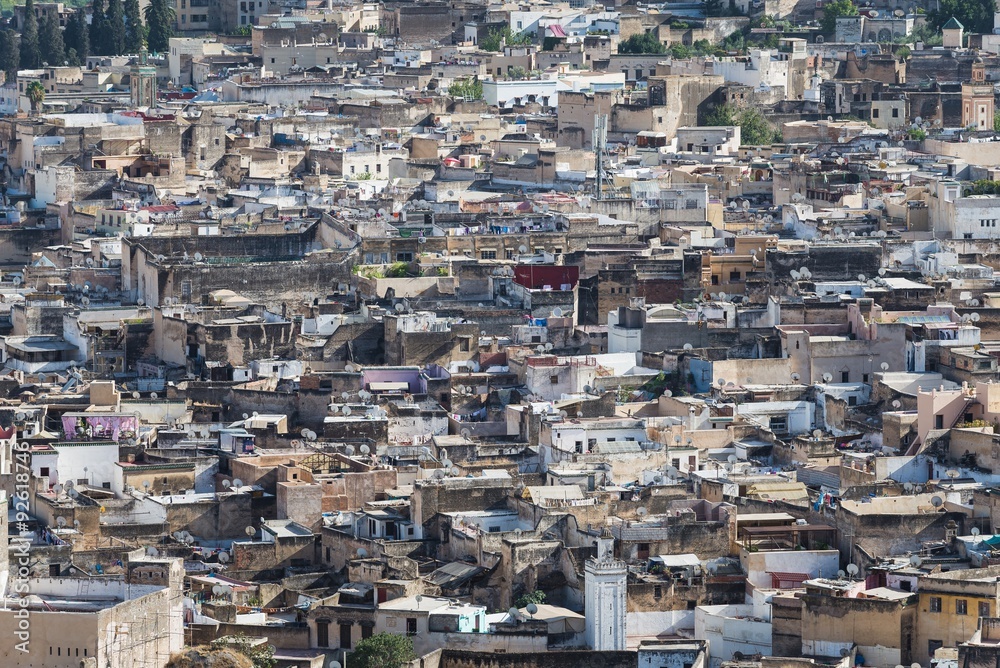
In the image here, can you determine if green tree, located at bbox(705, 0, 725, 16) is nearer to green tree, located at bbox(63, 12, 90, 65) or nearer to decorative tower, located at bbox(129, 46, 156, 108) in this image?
green tree, located at bbox(63, 12, 90, 65)

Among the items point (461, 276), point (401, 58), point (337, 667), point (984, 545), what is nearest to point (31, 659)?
point (337, 667)

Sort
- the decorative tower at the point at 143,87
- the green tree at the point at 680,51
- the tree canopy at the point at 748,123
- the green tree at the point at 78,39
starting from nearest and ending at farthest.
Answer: the tree canopy at the point at 748,123, the decorative tower at the point at 143,87, the green tree at the point at 680,51, the green tree at the point at 78,39

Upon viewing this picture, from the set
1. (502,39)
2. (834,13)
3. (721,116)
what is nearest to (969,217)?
(721,116)

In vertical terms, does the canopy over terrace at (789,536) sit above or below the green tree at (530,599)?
above

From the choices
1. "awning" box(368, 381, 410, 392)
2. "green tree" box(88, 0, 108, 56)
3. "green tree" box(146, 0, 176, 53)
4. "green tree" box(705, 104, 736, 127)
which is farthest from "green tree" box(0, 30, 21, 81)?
"awning" box(368, 381, 410, 392)

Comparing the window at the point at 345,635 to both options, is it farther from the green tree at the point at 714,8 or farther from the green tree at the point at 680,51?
the green tree at the point at 714,8

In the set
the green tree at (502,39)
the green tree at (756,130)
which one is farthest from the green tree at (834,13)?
the green tree at (756,130)

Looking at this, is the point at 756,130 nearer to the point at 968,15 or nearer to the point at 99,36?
the point at 968,15
